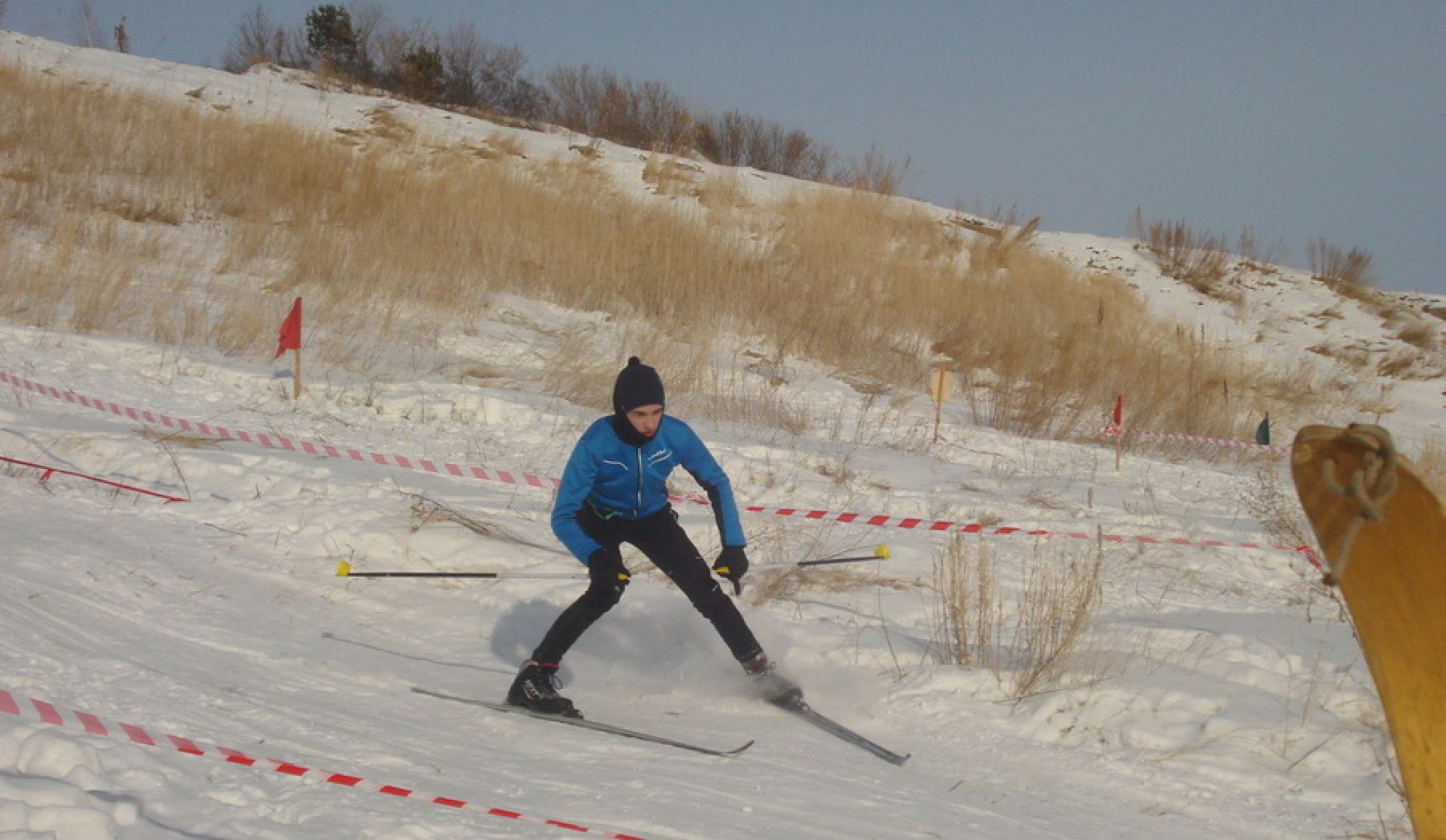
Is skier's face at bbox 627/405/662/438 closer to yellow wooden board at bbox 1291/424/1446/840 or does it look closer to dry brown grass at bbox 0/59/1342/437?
yellow wooden board at bbox 1291/424/1446/840

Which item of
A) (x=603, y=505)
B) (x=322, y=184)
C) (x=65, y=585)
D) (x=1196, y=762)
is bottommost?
(x=65, y=585)

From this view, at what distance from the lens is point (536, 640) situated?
6.59 metres

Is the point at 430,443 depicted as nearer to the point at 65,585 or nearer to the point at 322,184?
the point at 65,585

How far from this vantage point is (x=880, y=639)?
6.22 meters

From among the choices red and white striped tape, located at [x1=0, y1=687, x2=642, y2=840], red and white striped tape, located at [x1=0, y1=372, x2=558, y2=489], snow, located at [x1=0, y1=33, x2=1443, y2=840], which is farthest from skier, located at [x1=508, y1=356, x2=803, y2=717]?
red and white striped tape, located at [x1=0, y1=372, x2=558, y2=489]

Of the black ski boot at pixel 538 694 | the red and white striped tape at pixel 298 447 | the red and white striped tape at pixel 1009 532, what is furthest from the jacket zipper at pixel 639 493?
the red and white striped tape at pixel 298 447

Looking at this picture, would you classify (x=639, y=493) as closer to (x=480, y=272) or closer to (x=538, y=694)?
(x=538, y=694)

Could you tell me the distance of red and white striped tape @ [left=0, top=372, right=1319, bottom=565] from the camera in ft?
27.2

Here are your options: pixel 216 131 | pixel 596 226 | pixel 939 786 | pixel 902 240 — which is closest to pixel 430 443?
pixel 939 786

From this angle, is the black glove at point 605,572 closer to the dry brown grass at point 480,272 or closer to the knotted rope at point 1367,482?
the knotted rope at point 1367,482

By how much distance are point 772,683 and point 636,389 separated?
1.52 m

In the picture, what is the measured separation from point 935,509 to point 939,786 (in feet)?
15.3

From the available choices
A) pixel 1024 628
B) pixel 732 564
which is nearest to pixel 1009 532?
pixel 1024 628

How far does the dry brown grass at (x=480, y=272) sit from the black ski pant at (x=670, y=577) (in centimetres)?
645
